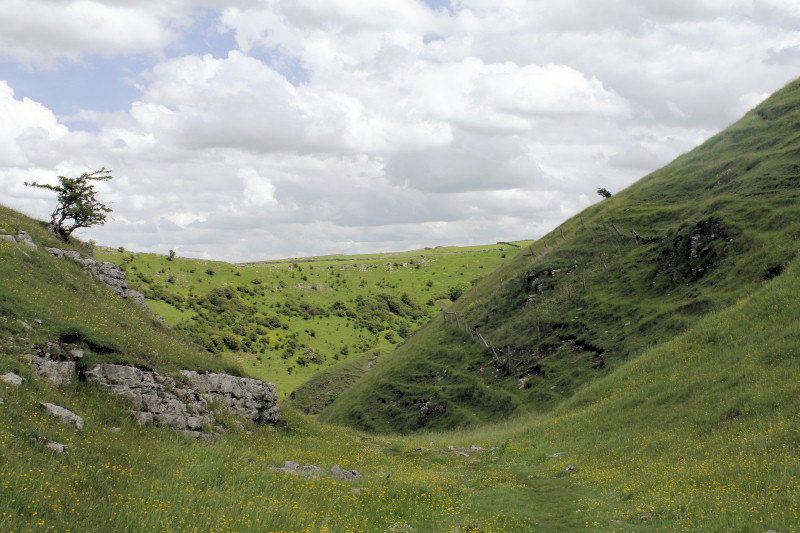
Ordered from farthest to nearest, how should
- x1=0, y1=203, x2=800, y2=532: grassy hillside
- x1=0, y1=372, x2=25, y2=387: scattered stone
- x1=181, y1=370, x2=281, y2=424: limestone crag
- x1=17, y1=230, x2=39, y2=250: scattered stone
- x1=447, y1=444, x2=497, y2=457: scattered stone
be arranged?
1. x1=447, y1=444, x2=497, y2=457: scattered stone
2. x1=17, y1=230, x2=39, y2=250: scattered stone
3. x1=181, y1=370, x2=281, y2=424: limestone crag
4. x1=0, y1=372, x2=25, y2=387: scattered stone
5. x1=0, y1=203, x2=800, y2=532: grassy hillside

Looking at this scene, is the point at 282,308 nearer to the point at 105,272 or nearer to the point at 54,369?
the point at 105,272

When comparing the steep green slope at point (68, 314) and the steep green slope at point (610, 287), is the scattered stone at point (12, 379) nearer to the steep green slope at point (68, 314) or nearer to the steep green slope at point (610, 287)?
the steep green slope at point (68, 314)

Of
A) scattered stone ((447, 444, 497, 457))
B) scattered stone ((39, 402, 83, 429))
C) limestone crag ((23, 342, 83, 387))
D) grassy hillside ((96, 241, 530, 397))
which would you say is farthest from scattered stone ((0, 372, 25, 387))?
grassy hillside ((96, 241, 530, 397))

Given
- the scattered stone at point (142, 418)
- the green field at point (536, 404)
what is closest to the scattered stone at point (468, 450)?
the green field at point (536, 404)

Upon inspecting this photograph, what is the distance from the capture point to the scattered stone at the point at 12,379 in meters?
15.7

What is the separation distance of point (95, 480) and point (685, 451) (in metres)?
23.4

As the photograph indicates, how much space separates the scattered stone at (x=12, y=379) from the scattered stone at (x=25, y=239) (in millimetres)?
17093

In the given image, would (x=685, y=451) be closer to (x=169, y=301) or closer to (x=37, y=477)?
(x=37, y=477)

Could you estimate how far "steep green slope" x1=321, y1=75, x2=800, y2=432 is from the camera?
155 feet

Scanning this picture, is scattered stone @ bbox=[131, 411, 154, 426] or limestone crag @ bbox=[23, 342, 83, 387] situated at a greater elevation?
limestone crag @ bbox=[23, 342, 83, 387]

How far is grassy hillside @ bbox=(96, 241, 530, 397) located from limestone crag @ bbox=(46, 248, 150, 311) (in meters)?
70.1

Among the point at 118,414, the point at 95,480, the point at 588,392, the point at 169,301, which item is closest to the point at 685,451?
the point at 588,392

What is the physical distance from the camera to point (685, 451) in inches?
861

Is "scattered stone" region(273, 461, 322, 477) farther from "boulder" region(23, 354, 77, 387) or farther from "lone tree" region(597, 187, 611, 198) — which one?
"lone tree" region(597, 187, 611, 198)
